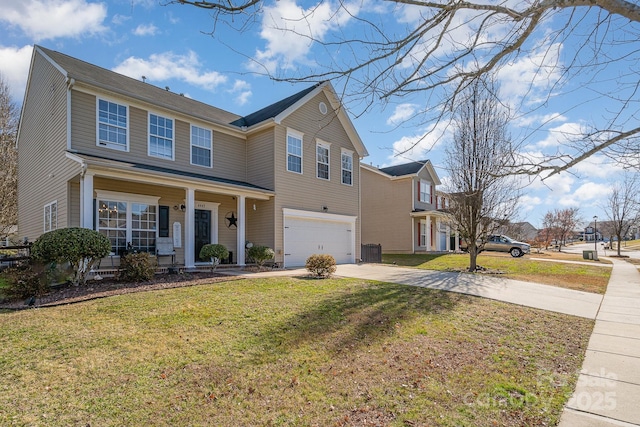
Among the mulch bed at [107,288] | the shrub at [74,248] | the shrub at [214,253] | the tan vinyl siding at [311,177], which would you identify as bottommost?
the mulch bed at [107,288]

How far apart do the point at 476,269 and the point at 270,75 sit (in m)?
14.4

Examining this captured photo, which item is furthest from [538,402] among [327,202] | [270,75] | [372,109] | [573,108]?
[327,202]

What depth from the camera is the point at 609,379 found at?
4031 millimetres

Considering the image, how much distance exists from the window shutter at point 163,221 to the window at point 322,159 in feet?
22.1

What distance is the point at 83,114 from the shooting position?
34.9 ft

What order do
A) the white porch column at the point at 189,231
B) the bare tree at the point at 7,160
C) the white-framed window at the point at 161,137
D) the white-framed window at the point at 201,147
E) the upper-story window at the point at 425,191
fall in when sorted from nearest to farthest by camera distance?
the white porch column at the point at 189,231, the white-framed window at the point at 161,137, the white-framed window at the point at 201,147, the bare tree at the point at 7,160, the upper-story window at the point at 425,191

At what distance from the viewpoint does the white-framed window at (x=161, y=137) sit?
40.1ft

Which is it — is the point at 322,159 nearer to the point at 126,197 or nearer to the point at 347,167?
the point at 347,167

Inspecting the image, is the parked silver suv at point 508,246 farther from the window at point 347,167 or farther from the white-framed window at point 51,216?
the white-framed window at point 51,216

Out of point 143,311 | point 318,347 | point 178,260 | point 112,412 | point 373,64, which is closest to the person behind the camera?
point 112,412

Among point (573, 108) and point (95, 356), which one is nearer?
point (573, 108)

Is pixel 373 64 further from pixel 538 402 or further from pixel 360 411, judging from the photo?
pixel 538 402

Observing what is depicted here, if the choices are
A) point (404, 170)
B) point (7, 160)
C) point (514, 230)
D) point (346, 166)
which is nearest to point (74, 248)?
point (346, 166)

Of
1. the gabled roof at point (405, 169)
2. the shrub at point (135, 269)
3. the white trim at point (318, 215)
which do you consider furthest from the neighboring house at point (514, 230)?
the shrub at point (135, 269)
